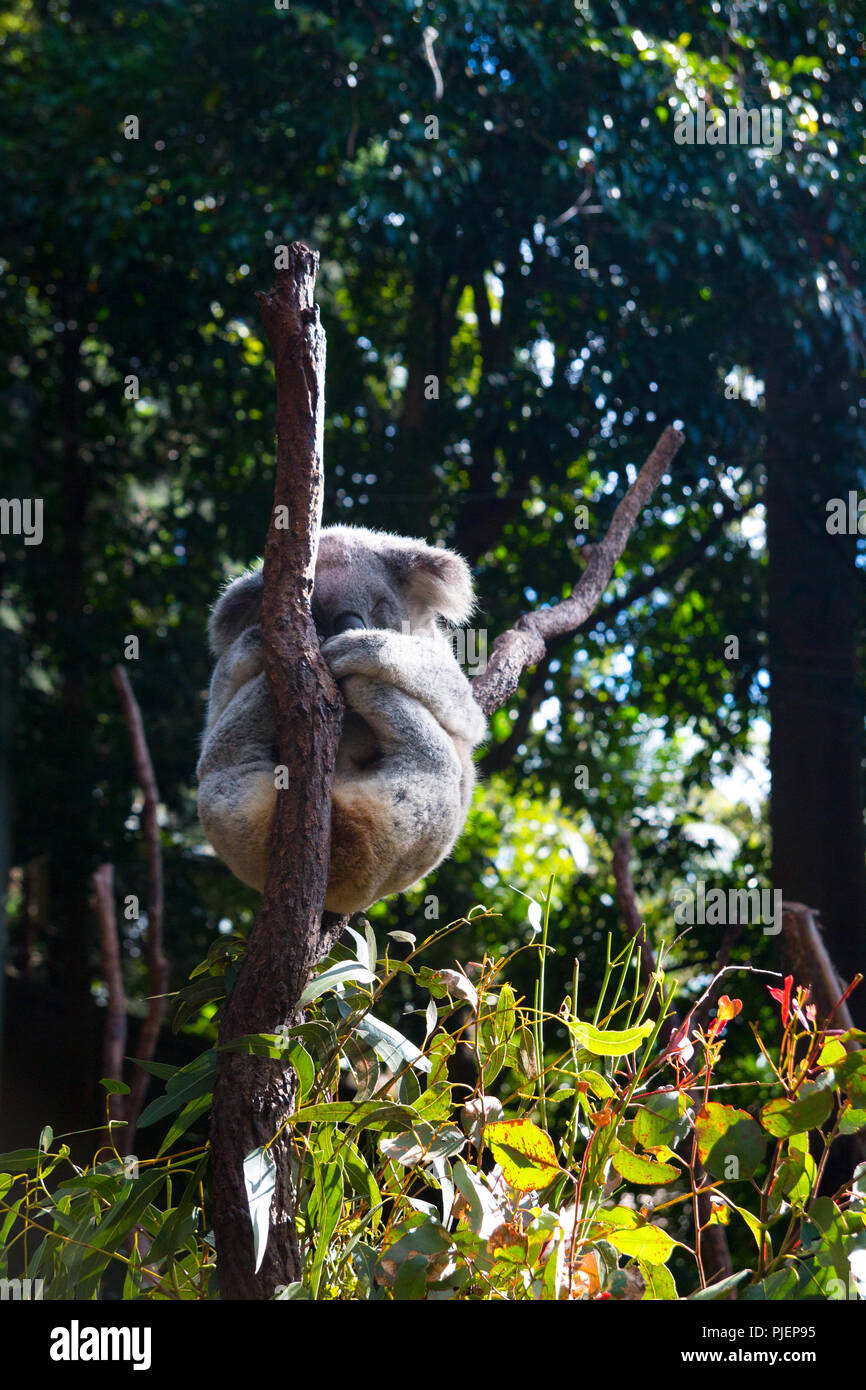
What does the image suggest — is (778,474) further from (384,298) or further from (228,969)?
(228,969)

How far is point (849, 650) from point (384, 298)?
3.29 metres

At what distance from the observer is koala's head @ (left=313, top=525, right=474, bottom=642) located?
2.15 metres

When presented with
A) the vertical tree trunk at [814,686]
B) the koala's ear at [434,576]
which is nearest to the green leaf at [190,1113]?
the koala's ear at [434,576]

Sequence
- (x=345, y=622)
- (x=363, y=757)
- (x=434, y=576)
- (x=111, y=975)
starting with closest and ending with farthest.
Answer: (x=363, y=757) → (x=345, y=622) → (x=434, y=576) → (x=111, y=975)

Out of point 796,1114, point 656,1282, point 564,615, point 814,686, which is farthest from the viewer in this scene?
point 814,686

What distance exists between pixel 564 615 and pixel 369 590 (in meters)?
0.67

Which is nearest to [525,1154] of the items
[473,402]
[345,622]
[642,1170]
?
[642,1170]

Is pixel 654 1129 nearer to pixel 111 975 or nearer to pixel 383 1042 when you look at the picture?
pixel 383 1042

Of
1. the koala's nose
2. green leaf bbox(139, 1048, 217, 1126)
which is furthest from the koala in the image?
green leaf bbox(139, 1048, 217, 1126)

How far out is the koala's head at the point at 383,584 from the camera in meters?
2.15

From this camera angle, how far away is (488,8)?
182 inches

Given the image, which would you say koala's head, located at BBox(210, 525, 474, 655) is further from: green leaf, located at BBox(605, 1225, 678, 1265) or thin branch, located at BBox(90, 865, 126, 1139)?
thin branch, located at BBox(90, 865, 126, 1139)

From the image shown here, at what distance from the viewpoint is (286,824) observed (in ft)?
5.20

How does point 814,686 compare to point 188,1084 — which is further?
point 814,686
